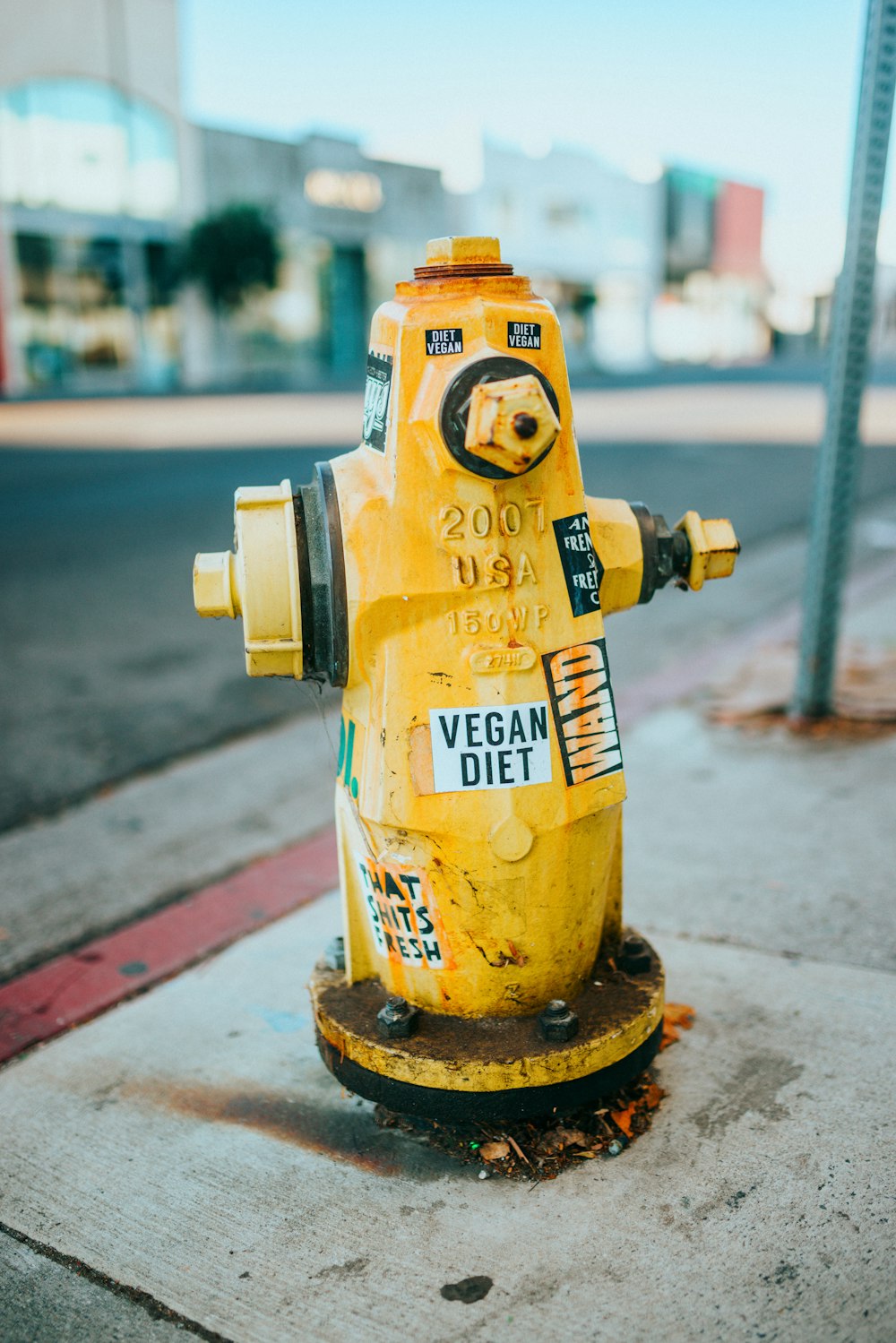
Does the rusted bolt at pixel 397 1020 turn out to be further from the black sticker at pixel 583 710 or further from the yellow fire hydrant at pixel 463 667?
the black sticker at pixel 583 710

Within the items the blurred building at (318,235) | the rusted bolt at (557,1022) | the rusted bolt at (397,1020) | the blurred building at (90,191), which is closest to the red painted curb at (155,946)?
the rusted bolt at (397,1020)

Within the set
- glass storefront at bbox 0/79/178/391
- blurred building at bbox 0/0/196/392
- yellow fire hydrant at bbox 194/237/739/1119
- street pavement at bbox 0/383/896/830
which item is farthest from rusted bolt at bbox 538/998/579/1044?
glass storefront at bbox 0/79/178/391

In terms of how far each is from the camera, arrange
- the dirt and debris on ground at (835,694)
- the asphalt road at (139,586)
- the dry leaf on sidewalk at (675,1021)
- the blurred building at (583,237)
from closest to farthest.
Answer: the dry leaf on sidewalk at (675,1021) → the dirt and debris on ground at (835,694) → the asphalt road at (139,586) → the blurred building at (583,237)

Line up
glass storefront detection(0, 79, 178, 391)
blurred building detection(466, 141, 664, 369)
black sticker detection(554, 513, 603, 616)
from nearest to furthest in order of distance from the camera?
black sticker detection(554, 513, 603, 616)
glass storefront detection(0, 79, 178, 391)
blurred building detection(466, 141, 664, 369)

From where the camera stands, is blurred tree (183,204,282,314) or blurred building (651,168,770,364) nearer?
blurred tree (183,204,282,314)

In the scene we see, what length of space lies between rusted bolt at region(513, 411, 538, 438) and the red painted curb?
5.51 ft

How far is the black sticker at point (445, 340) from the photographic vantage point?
1.78 metres

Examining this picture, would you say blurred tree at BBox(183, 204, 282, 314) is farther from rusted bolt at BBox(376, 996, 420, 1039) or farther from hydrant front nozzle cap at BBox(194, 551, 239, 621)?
rusted bolt at BBox(376, 996, 420, 1039)

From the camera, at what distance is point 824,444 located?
3.84 metres

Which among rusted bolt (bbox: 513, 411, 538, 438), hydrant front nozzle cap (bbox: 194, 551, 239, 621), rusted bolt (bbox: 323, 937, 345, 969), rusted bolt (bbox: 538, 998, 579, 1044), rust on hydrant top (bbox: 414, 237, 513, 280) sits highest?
rust on hydrant top (bbox: 414, 237, 513, 280)

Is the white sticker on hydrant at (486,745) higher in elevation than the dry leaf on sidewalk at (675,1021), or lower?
higher

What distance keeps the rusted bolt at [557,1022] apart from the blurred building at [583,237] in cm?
4105

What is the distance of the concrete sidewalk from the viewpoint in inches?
65.3

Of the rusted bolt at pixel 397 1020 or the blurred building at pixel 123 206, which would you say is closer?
the rusted bolt at pixel 397 1020
